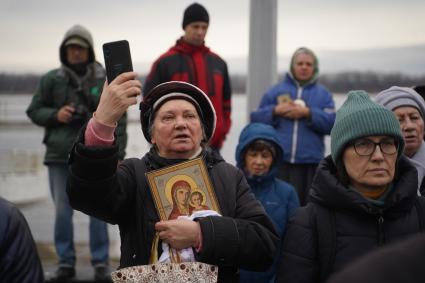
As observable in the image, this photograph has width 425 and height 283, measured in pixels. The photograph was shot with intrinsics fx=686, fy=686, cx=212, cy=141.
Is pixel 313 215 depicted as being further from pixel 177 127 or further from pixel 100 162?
pixel 100 162

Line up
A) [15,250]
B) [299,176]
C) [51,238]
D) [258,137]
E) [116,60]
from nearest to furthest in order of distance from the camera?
1. [15,250]
2. [116,60]
3. [258,137]
4. [299,176]
5. [51,238]

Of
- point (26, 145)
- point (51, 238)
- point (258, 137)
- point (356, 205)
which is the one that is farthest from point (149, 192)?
point (26, 145)

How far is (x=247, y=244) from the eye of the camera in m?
2.49

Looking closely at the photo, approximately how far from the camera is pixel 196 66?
17.8ft

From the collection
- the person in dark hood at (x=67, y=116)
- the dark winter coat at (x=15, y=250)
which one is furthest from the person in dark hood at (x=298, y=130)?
the dark winter coat at (x=15, y=250)

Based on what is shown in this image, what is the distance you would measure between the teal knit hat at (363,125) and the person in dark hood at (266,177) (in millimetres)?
1171

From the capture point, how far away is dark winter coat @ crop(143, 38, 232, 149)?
5406mm

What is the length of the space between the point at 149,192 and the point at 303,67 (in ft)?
10.4

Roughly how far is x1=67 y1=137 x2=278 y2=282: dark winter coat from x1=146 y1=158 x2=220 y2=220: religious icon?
0.06 meters

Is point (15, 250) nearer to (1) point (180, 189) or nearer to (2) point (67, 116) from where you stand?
(1) point (180, 189)

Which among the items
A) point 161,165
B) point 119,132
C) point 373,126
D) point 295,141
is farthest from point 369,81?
point 161,165

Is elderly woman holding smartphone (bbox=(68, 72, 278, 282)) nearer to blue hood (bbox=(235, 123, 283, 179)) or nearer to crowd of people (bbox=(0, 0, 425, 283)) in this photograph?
crowd of people (bbox=(0, 0, 425, 283))

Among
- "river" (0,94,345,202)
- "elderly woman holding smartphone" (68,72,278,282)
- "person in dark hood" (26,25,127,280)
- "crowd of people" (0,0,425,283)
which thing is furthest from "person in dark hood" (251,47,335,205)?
"elderly woman holding smartphone" (68,72,278,282)

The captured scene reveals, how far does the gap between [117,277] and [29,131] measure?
16.7ft
